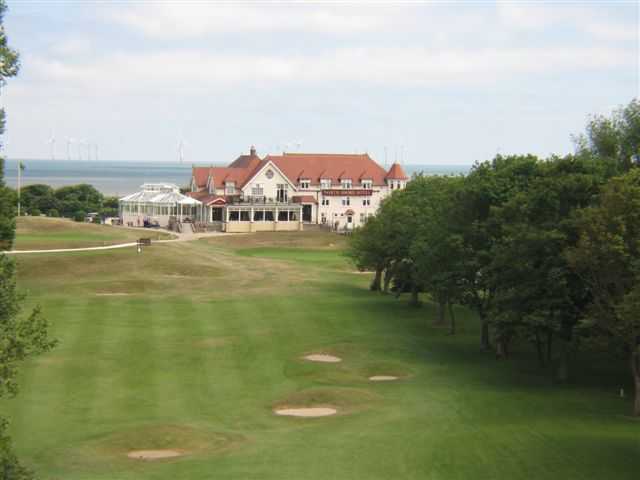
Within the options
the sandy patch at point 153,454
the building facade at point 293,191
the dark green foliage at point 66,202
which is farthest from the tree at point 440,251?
the dark green foliage at point 66,202

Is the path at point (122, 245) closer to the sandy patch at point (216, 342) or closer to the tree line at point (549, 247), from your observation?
the sandy patch at point (216, 342)

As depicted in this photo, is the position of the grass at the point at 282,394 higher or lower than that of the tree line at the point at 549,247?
lower

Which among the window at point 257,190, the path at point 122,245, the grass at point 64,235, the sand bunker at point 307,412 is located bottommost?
the sand bunker at point 307,412

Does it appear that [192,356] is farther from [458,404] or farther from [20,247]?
[20,247]

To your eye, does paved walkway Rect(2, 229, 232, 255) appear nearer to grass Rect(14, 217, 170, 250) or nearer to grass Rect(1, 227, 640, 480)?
grass Rect(14, 217, 170, 250)

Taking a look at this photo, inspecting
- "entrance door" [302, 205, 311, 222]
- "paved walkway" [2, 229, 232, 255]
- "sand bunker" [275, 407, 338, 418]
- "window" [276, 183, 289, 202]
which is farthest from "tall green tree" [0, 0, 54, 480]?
"entrance door" [302, 205, 311, 222]

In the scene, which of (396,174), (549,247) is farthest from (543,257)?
(396,174)
